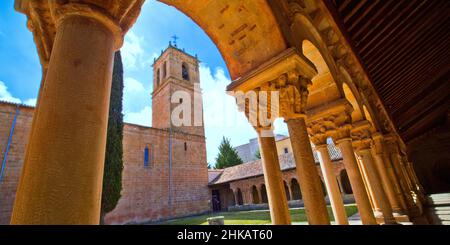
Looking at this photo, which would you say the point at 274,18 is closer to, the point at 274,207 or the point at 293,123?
the point at 293,123

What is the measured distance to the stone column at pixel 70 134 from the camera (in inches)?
32.8

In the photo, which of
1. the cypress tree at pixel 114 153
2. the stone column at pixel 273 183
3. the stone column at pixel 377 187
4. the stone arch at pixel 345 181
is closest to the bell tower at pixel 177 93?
the cypress tree at pixel 114 153

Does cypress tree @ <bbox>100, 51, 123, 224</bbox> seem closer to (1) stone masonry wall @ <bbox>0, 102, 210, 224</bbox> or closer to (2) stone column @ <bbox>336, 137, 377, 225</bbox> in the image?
(1) stone masonry wall @ <bbox>0, 102, 210, 224</bbox>

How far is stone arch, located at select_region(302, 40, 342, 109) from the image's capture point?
3676 millimetres

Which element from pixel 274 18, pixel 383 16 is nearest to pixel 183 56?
pixel 383 16

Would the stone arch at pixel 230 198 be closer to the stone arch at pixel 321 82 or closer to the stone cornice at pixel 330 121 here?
the stone cornice at pixel 330 121

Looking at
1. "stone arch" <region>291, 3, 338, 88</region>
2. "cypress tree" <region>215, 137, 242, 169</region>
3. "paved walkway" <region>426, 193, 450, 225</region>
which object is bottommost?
"paved walkway" <region>426, 193, 450, 225</region>

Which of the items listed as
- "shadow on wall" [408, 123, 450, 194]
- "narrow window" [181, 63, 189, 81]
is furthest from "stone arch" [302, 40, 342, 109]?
"narrow window" [181, 63, 189, 81]

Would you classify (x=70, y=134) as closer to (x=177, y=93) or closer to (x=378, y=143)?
(x=378, y=143)

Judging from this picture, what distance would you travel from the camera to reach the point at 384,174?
5.82 meters

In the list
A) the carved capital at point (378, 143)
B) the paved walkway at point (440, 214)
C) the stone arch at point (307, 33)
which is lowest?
the paved walkway at point (440, 214)

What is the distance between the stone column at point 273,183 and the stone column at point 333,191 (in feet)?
5.00

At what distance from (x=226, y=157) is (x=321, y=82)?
26781mm

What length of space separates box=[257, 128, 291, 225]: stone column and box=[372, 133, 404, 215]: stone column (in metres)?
4.63
